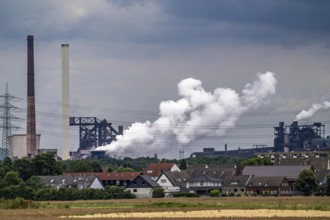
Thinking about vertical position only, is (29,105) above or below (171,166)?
A: above

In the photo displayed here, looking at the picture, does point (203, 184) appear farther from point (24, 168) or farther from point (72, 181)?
point (24, 168)

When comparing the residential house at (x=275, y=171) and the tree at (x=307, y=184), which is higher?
the residential house at (x=275, y=171)

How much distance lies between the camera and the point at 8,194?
106562mm

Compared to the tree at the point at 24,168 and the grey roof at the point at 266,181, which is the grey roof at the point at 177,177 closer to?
the grey roof at the point at 266,181

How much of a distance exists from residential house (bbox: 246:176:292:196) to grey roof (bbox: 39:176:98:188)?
2243 centimetres

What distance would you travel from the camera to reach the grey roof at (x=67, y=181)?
125 metres

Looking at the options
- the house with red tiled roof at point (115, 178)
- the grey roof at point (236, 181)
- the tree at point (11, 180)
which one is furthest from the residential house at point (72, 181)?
the grey roof at point (236, 181)

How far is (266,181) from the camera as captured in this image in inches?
5059

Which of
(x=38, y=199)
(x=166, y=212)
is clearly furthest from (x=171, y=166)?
(x=166, y=212)

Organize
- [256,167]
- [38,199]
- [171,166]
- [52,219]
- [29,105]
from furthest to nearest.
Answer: [29,105]
[171,166]
[256,167]
[38,199]
[52,219]

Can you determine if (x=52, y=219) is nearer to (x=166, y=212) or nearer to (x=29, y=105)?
(x=166, y=212)

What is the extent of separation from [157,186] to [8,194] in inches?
1210

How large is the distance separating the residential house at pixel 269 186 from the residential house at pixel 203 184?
7.08 m

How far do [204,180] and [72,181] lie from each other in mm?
21089
